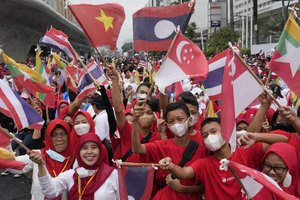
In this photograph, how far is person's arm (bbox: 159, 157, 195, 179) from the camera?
9.76ft

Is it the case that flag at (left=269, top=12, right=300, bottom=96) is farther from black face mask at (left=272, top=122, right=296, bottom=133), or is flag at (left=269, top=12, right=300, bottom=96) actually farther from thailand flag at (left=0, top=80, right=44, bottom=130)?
thailand flag at (left=0, top=80, right=44, bottom=130)

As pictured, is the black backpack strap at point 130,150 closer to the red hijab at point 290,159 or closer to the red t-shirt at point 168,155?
the red t-shirt at point 168,155

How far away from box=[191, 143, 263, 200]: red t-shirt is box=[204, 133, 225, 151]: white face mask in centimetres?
10

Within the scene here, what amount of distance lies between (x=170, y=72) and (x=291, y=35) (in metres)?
1.12

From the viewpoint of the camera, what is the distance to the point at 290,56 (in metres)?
3.28

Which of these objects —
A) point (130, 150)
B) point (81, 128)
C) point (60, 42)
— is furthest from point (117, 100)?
point (60, 42)

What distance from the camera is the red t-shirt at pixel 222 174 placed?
119 inches

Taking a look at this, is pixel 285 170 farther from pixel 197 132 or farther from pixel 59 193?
pixel 59 193

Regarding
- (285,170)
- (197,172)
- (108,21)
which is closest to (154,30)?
(108,21)

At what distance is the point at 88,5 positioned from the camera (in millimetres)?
4492

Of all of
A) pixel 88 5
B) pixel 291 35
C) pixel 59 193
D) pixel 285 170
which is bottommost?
pixel 59 193

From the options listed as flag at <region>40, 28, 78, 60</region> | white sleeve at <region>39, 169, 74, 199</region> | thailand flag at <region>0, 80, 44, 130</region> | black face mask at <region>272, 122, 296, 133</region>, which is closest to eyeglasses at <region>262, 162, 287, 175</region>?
black face mask at <region>272, 122, 296, 133</region>

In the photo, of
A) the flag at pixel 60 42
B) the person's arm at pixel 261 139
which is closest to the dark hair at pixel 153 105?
the person's arm at pixel 261 139

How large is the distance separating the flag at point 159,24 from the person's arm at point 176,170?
61.0 inches
